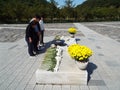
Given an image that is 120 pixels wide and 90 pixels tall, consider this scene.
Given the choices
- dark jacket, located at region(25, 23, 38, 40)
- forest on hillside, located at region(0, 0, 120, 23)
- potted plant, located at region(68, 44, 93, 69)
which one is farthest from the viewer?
forest on hillside, located at region(0, 0, 120, 23)

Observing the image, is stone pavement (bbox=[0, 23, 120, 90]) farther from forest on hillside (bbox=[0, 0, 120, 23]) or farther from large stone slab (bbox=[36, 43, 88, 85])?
forest on hillside (bbox=[0, 0, 120, 23])

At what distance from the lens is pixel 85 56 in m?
5.93

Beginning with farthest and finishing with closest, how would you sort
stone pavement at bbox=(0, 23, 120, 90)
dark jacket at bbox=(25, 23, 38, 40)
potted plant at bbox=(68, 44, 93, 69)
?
dark jacket at bbox=(25, 23, 38, 40)
potted plant at bbox=(68, 44, 93, 69)
stone pavement at bbox=(0, 23, 120, 90)

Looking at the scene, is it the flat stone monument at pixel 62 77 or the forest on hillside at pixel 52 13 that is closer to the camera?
the flat stone monument at pixel 62 77

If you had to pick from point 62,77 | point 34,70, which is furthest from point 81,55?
point 34,70

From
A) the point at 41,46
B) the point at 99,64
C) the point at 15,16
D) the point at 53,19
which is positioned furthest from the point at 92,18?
the point at 99,64

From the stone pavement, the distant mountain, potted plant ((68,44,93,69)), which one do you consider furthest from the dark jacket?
the distant mountain

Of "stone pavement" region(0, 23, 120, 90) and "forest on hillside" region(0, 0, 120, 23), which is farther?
"forest on hillside" region(0, 0, 120, 23)

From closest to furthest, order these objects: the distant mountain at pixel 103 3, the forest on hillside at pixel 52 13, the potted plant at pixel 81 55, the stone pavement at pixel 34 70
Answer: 1. the stone pavement at pixel 34 70
2. the potted plant at pixel 81 55
3. the forest on hillside at pixel 52 13
4. the distant mountain at pixel 103 3

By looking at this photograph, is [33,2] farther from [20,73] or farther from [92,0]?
[20,73]

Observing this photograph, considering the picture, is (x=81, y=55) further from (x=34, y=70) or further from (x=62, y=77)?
(x=34, y=70)

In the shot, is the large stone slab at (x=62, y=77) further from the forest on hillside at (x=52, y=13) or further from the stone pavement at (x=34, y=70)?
the forest on hillside at (x=52, y=13)

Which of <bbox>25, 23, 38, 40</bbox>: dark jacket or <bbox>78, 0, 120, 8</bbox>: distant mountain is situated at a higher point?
<bbox>25, 23, 38, 40</bbox>: dark jacket

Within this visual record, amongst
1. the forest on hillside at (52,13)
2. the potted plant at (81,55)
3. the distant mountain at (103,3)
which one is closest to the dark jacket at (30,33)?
the potted plant at (81,55)
